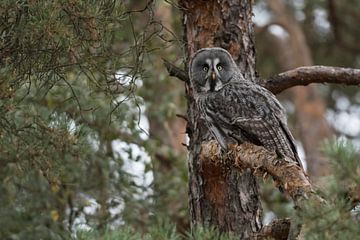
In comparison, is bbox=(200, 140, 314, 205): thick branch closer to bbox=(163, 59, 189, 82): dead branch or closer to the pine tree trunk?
the pine tree trunk

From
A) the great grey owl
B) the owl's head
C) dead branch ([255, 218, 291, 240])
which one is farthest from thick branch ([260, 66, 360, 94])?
dead branch ([255, 218, 291, 240])

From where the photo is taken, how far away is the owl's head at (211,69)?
5.66m

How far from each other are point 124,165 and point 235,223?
Result: 2.27m

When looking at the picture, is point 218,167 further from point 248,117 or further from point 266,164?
point 266,164

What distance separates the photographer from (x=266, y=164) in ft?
Result: 14.4

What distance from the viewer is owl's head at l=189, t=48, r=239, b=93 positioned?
5656 millimetres

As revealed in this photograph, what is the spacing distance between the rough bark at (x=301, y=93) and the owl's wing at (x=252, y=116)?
6158 millimetres

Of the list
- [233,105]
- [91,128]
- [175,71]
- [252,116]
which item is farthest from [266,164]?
[91,128]

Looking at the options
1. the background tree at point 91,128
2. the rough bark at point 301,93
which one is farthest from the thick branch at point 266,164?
the rough bark at point 301,93

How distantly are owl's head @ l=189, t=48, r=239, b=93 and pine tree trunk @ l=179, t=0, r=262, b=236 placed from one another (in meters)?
0.05

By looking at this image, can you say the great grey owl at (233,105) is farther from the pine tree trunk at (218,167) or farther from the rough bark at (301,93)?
the rough bark at (301,93)

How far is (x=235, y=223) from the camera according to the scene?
5.34 m

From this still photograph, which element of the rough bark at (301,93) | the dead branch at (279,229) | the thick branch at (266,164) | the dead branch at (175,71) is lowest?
the dead branch at (279,229)

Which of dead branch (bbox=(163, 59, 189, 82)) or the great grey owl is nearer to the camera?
the great grey owl
